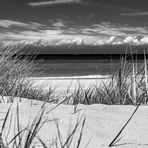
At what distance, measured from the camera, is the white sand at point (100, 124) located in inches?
51.8

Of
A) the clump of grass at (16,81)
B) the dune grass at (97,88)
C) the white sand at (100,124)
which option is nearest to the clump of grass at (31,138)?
the white sand at (100,124)

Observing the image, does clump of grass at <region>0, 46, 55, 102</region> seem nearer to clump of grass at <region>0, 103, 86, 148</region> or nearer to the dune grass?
the dune grass

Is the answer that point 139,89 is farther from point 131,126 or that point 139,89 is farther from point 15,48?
point 15,48

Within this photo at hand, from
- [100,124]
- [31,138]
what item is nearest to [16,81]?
[100,124]

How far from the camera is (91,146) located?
49.1 inches

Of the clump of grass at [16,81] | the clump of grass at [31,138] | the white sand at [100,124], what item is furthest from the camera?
the clump of grass at [16,81]

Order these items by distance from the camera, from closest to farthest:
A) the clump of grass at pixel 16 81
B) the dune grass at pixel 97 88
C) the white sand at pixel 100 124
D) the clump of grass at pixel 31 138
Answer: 1. the clump of grass at pixel 31 138
2. the white sand at pixel 100 124
3. the dune grass at pixel 97 88
4. the clump of grass at pixel 16 81

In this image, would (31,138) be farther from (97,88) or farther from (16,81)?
(16,81)

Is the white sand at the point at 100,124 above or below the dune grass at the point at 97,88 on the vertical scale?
below

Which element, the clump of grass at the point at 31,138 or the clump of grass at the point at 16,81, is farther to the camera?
the clump of grass at the point at 16,81

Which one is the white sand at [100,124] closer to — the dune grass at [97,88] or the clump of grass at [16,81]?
the dune grass at [97,88]

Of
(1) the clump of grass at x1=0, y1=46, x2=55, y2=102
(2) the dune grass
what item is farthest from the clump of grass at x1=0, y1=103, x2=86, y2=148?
(1) the clump of grass at x1=0, y1=46, x2=55, y2=102

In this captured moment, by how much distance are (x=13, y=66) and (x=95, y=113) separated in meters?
2.42

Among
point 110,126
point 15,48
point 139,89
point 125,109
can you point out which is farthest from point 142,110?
point 15,48
